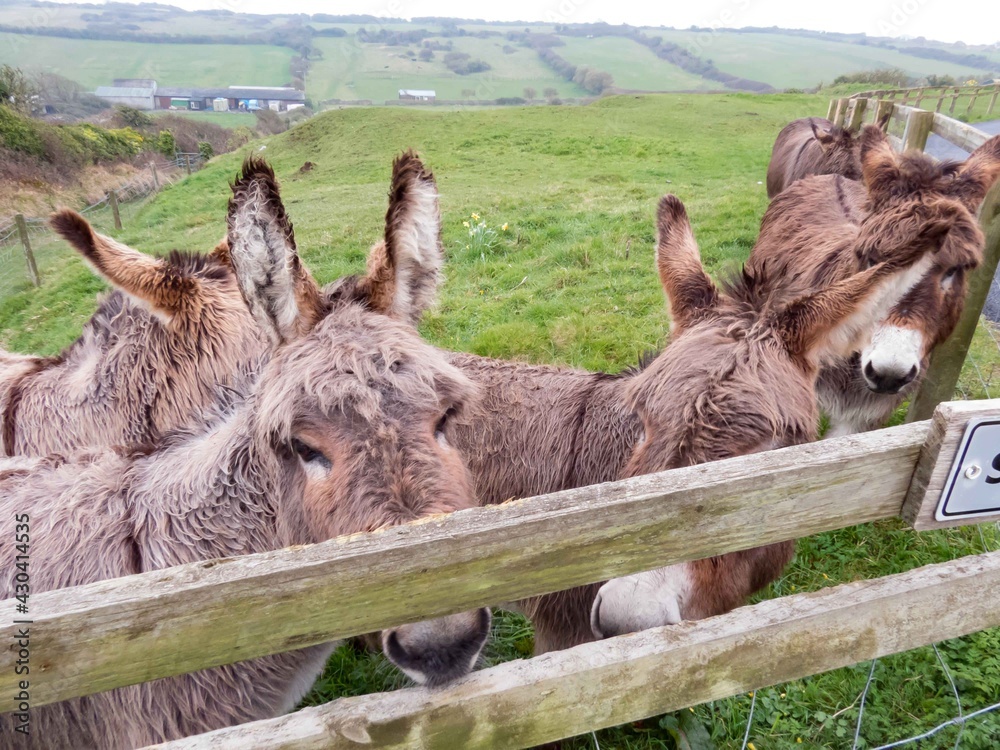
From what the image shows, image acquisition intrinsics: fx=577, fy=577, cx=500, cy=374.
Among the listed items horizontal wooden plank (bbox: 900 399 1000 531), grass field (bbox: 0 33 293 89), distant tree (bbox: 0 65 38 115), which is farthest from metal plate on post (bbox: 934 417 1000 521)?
grass field (bbox: 0 33 293 89)

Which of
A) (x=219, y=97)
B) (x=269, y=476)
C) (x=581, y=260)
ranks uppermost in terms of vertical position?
(x=269, y=476)

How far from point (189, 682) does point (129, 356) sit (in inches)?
83.9

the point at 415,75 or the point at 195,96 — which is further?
the point at 415,75

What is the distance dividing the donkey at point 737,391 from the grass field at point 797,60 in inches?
1774

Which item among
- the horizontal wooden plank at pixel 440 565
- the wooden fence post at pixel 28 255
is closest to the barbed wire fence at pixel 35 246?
the wooden fence post at pixel 28 255

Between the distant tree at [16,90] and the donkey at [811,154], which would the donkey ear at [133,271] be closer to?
the donkey at [811,154]

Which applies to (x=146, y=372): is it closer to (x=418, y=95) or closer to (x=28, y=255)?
(x=28, y=255)

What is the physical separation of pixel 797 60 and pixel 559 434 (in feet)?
182

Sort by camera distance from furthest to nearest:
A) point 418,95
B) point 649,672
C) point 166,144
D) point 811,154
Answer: point 418,95 < point 166,144 < point 811,154 < point 649,672

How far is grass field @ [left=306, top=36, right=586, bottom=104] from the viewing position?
46.1m

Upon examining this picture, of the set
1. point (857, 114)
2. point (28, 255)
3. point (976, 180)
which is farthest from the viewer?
point (28, 255)

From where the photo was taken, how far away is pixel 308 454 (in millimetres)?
1907

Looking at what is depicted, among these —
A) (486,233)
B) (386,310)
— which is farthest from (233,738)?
(486,233)

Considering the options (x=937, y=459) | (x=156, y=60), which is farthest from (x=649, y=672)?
(x=156, y=60)
